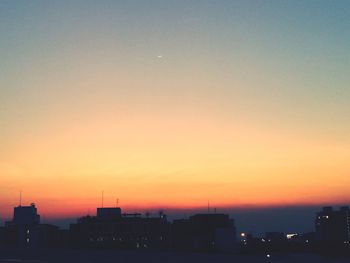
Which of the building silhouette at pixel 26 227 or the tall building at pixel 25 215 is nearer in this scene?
the building silhouette at pixel 26 227

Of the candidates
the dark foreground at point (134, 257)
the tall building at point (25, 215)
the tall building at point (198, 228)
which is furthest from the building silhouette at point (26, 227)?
the dark foreground at point (134, 257)

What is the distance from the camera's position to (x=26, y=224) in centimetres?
16525

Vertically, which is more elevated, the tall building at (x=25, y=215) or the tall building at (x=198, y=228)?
the tall building at (x=25, y=215)

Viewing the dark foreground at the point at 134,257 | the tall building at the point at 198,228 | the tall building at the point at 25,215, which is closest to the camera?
the dark foreground at the point at 134,257

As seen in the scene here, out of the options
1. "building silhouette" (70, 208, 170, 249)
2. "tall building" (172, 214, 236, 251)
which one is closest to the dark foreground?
"tall building" (172, 214, 236, 251)

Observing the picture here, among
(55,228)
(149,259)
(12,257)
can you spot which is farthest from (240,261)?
(55,228)

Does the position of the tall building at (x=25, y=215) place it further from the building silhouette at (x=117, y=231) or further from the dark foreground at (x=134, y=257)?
the dark foreground at (x=134, y=257)

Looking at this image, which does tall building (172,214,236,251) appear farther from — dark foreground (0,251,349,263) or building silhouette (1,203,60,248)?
dark foreground (0,251,349,263)

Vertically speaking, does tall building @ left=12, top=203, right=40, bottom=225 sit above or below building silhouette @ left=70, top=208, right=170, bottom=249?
above

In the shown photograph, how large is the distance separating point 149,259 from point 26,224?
13960 centimetres

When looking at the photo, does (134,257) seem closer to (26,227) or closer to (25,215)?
(26,227)

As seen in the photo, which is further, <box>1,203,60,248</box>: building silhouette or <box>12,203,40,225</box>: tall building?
<box>12,203,40,225</box>: tall building

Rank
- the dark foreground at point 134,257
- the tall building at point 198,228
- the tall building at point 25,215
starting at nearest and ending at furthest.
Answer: the dark foreground at point 134,257
the tall building at point 198,228
the tall building at point 25,215

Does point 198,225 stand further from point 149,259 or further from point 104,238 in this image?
point 149,259
